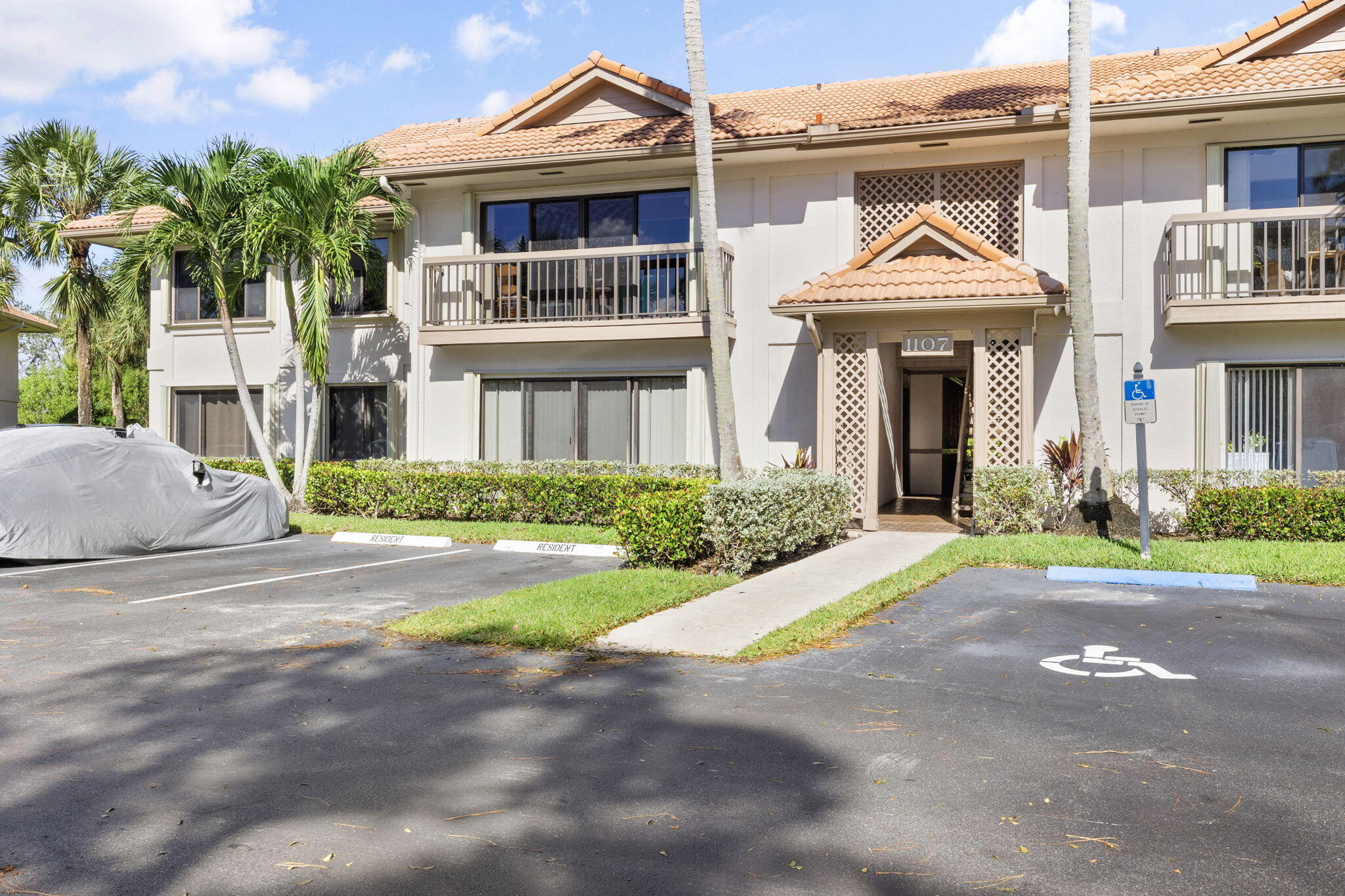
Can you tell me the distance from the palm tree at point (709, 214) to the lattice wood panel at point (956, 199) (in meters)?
3.97

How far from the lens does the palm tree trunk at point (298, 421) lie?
1738 centimetres

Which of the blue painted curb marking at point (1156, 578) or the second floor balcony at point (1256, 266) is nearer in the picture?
the blue painted curb marking at point (1156, 578)

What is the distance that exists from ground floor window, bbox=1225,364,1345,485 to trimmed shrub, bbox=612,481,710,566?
8.38 m

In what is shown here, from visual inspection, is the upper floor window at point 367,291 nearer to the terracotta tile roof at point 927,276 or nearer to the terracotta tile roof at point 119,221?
the terracotta tile roof at point 119,221

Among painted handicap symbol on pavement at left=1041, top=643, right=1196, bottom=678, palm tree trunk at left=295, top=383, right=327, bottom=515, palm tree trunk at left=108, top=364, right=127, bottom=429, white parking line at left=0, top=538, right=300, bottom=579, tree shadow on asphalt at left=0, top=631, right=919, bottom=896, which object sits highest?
palm tree trunk at left=108, top=364, right=127, bottom=429

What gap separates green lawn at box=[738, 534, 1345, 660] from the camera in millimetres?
9516

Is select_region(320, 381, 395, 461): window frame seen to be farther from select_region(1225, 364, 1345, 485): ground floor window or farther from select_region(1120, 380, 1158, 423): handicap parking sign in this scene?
select_region(1225, 364, 1345, 485): ground floor window

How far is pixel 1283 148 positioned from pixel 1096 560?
24.9 ft

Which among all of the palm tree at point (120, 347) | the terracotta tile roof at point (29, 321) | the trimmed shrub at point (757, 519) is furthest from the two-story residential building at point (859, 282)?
the terracotta tile roof at point (29, 321)

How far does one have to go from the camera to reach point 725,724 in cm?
555

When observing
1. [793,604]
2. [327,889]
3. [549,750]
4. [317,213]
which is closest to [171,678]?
[549,750]

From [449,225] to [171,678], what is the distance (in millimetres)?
13178

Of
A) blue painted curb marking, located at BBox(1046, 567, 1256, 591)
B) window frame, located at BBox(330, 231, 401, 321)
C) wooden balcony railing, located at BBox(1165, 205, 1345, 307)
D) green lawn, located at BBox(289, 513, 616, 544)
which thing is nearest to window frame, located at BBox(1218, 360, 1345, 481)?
wooden balcony railing, located at BBox(1165, 205, 1345, 307)

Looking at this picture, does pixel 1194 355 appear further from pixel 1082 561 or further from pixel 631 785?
pixel 631 785
